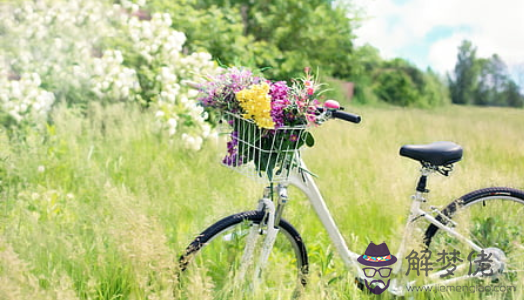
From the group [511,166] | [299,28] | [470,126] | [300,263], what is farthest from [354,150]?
[299,28]

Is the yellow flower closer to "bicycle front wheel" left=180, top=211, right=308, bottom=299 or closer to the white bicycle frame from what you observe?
the white bicycle frame

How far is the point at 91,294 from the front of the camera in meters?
2.33

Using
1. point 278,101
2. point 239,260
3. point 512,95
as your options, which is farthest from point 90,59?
point 512,95

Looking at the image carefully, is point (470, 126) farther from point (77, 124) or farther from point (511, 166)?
point (77, 124)

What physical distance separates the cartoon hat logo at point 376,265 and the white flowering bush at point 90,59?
2893mm

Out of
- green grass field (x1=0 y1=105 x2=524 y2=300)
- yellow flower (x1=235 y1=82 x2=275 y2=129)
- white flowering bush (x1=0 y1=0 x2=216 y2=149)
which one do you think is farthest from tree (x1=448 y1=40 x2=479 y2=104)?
yellow flower (x1=235 y1=82 x2=275 y2=129)

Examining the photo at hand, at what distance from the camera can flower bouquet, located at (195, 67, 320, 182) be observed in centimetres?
192

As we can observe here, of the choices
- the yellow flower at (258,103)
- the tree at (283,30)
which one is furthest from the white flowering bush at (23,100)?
the yellow flower at (258,103)

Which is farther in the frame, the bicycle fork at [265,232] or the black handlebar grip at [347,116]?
the bicycle fork at [265,232]

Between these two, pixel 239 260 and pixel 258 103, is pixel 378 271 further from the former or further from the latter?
pixel 258 103

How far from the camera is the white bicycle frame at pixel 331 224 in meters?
2.25

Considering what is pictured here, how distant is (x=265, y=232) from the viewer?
7.48 feet

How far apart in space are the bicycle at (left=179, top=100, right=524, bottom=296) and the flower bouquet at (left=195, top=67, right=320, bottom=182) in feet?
0.05

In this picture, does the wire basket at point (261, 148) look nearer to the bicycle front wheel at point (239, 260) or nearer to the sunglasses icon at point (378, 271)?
the bicycle front wheel at point (239, 260)
